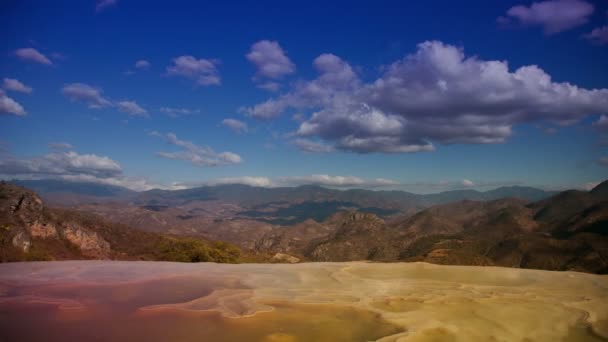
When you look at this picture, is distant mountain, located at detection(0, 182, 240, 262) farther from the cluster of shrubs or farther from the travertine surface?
the travertine surface

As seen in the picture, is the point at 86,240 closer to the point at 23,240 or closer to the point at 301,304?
the point at 23,240

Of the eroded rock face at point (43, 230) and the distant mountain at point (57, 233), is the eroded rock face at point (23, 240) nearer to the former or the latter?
the distant mountain at point (57, 233)

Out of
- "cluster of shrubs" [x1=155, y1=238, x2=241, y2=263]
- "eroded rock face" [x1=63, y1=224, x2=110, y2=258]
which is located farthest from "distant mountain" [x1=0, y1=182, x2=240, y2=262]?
"cluster of shrubs" [x1=155, y1=238, x2=241, y2=263]

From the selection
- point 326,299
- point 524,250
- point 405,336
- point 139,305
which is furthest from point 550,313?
point 524,250

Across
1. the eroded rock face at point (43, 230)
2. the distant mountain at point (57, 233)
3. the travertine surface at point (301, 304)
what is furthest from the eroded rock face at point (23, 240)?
the travertine surface at point (301, 304)

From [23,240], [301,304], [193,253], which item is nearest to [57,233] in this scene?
[23,240]

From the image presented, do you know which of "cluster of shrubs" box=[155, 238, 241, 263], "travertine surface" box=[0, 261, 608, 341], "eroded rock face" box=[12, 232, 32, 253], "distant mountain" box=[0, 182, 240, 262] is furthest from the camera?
"distant mountain" box=[0, 182, 240, 262]

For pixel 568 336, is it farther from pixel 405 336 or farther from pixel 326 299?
pixel 326 299

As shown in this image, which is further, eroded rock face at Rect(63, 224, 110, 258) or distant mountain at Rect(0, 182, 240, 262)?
eroded rock face at Rect(63, 224, 110, 258)
